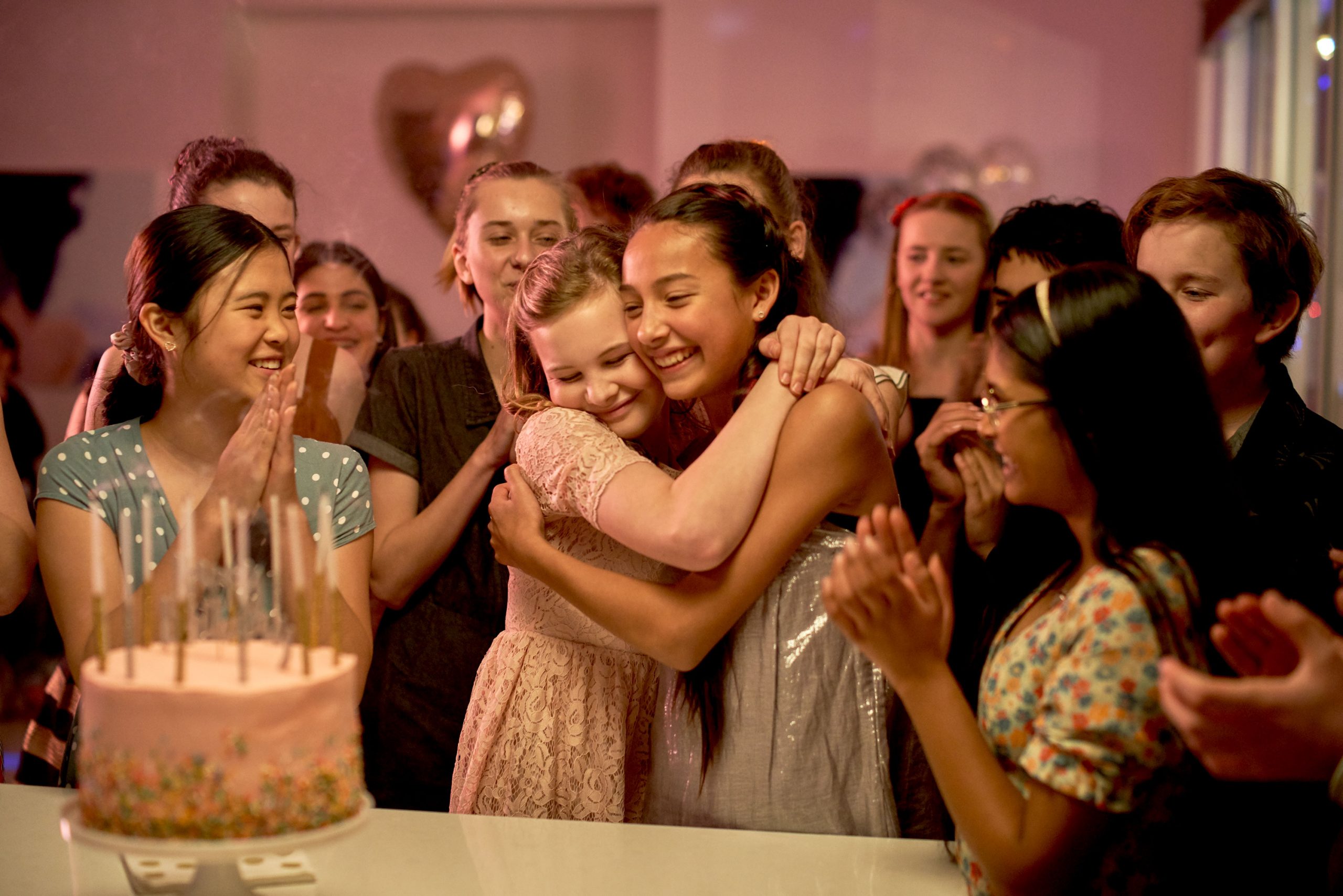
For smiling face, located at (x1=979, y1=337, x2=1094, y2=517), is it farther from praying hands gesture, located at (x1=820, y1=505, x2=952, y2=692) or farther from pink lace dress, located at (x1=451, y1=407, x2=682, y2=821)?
pink lace dress, located at (x1=451, y1=407, x2=682, y2=821)

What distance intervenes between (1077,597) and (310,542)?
3.49ft

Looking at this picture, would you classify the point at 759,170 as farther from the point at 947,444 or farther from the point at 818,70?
the point at 818,70

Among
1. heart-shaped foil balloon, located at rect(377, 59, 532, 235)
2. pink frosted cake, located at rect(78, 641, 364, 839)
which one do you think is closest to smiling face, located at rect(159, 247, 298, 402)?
pink frosted cake, located at rect(78, 641, 364, 839)

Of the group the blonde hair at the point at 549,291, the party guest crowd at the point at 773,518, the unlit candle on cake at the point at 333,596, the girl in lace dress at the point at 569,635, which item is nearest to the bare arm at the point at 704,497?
the party guest crowd at the point at 773,518

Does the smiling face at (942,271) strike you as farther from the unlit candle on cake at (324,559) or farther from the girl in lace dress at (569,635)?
the unlit candle on cake at (324,559)

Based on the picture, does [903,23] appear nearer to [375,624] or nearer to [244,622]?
[375,624]

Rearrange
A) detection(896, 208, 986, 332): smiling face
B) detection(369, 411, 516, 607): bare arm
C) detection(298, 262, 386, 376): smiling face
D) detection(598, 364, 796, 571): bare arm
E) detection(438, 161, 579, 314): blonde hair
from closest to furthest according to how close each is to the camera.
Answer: detection(598, 364, 796, 571): bare arm
detection(369, 411, 516, 607): bare arm
detection(438, 161, 579, 314): blonde hair
detection(298, 262, 386, 376): smiling face
detection(896, 208, 986, 332): smiling face

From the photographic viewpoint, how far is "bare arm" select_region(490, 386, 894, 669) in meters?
1.54

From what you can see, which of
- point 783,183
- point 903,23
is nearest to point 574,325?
Answer: point 783,183

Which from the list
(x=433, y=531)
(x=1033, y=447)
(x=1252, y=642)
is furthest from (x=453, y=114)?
(x=1252, y=642)

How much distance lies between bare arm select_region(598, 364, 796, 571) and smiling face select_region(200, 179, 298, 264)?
0.92m

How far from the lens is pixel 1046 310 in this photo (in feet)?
3.86

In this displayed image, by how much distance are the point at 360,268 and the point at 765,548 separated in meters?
1.58

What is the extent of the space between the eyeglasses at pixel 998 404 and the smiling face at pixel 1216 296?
61 centimetres
